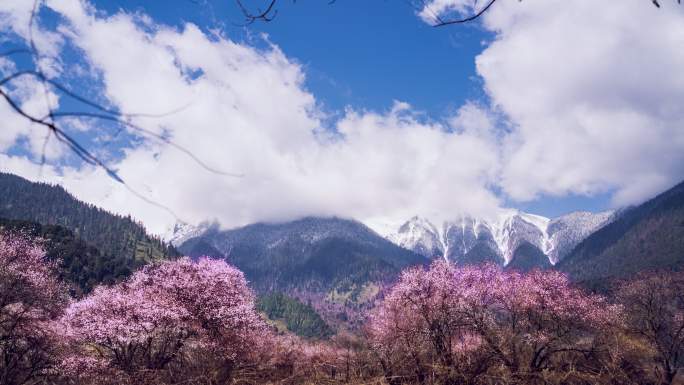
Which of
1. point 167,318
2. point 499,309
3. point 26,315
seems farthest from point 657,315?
point 26,315

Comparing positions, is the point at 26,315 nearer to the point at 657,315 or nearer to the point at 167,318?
the point at 167,318

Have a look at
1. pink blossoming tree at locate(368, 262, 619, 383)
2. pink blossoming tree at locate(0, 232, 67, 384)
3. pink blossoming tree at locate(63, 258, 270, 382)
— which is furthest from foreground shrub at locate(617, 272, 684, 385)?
pink blossoming tree at locate(0, 232, 67, 384)

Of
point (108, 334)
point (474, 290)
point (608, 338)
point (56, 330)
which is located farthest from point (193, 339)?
point (608, 338)

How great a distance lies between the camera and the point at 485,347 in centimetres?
1105

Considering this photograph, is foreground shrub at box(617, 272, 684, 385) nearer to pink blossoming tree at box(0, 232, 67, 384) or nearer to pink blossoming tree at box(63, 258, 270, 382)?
pink blossoming tree at box(63, 258, 270, 382)

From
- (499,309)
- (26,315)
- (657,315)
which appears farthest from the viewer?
(657,315)

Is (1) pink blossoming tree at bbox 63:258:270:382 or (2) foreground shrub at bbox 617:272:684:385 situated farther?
(2) foreground shrub at bbox 617:272:684:385

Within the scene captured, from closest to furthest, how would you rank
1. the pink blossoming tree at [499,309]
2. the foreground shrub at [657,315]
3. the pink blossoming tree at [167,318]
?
the pink blossoming tree at [499,309] → the pink blossoming tree at [167,318] → the foreground shrub at [657,315]

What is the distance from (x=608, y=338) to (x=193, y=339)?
20884mm

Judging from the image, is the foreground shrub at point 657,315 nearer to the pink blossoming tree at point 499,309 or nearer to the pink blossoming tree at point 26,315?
the pink blossoming tree at point 499,309

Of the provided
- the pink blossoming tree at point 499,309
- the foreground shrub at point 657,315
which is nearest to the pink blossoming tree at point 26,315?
the pink blossoming tree at point 499,309

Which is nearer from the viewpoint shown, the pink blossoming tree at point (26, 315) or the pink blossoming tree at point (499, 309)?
the pink blossoming tree at point (499, 309)

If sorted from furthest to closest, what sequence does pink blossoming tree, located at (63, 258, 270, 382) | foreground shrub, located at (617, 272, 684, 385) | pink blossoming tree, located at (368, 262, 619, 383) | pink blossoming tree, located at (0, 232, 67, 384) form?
1. foreground shrub, located at (617, 272, 684, 385)
2. pink blossoming tree, located at (0, 232, 67, 384)
3. pink blossoming tree, located at (63, 258, 270, 382)
4. pink blossoming tree, located at (368, 262, 619, 383)

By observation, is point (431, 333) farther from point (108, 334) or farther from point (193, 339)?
point (108, 334)
